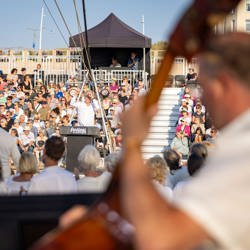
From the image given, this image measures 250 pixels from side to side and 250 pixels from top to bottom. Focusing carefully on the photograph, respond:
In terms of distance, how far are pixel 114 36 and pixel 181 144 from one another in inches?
456

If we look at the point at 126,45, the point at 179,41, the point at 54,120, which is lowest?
the point at 54,120

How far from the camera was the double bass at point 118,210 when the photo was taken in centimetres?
153

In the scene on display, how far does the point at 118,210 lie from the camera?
62.3 inches

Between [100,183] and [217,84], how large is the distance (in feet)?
11.0

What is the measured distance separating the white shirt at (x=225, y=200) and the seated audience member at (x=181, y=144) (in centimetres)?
1235

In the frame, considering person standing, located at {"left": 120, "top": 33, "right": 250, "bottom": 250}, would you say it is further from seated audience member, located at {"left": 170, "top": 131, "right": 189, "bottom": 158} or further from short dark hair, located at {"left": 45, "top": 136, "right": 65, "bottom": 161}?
seated audience member, located at {"left": 170, "top": 131, "right": 189, "bottom": 158}

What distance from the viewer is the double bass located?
153 centimetres

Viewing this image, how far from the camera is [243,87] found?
1.51m

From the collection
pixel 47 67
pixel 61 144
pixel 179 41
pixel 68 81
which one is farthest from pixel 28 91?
pixel 179 41

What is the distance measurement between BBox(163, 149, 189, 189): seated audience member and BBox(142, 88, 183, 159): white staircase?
9813mm

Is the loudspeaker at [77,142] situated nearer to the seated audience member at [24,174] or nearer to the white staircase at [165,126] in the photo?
the white staircase at [165,126]

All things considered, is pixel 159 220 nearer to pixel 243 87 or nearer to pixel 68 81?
pixel 243 87

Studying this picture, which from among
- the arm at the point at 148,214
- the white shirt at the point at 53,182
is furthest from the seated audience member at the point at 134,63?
the arm at the point at 148,214

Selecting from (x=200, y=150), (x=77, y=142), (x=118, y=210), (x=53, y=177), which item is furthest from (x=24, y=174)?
(x=77, y=142)
